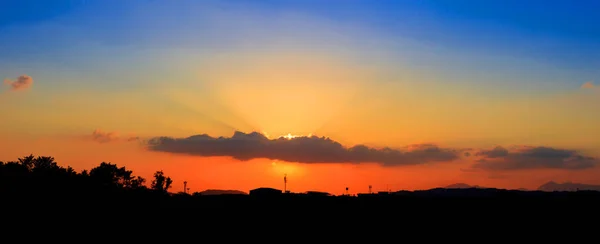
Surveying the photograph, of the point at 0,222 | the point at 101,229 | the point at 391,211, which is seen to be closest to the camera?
the point at 0,222

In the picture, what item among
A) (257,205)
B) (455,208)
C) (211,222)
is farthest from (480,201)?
(211,222)

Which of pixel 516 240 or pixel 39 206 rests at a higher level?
pixel 39 206

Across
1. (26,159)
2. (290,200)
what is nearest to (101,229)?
(290,200)

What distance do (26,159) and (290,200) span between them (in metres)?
123

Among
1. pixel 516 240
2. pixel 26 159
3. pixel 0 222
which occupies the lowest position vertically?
pixel 516 240

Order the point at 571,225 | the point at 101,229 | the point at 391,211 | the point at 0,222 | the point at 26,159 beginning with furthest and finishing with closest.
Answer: the point at 26,159, the point at 391,211, the point at 571,225, the point at 101,229, the point at 0,222

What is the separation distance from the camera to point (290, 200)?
74.2 m

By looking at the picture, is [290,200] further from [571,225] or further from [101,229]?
[571,225]

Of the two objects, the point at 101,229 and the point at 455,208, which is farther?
the point at 455,208

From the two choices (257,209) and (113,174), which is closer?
(257,209)

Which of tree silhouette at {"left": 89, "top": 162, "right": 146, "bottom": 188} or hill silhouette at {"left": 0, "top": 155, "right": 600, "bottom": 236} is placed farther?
tree silhouette at {"left": 89, "top": 162, "right": 146, "bottom": 188}

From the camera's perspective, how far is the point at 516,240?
2395 inches

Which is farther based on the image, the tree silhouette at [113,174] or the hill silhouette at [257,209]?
the tree silhouette at [113,174]

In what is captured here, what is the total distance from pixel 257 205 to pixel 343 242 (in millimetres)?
15477
